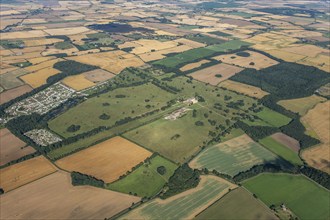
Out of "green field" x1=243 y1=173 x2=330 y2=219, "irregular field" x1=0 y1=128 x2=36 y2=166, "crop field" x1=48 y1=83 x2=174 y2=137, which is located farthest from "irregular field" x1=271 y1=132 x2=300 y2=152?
"irregular field" x1=0 y1=128 x2=36 y2=166

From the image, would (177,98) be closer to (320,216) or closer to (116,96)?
(116,96)

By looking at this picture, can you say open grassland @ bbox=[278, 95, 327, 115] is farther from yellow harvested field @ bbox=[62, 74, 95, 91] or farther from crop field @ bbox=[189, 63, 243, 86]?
yellow harvested field @ bbox=[62, 74, 95, 91]

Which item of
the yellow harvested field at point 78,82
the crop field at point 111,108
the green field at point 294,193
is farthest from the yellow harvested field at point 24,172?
the yellow harvested field at point 78,82

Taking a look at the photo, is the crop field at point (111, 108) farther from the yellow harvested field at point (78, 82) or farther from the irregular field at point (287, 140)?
the irregular field at point (287, 140)

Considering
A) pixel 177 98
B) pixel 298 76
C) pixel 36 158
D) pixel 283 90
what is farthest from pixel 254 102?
pixel 36 158

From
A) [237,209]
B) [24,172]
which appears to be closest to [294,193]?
[237,209]

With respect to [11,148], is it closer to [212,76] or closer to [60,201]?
[60,201]
